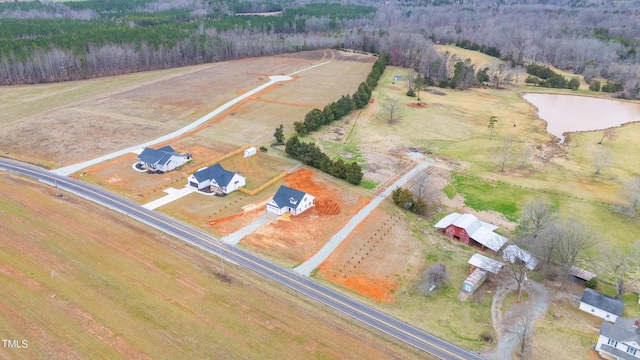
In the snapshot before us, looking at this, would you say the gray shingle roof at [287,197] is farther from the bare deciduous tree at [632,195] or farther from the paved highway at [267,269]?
the bare deciduous tree at [632,195]

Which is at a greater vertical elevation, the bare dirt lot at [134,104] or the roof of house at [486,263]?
the bare dirt lot at [134,104]

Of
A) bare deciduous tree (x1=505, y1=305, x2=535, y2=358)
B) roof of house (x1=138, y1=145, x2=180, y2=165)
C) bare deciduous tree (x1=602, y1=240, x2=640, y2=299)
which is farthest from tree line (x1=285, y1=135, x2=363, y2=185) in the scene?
bare deciduous tree (x1=602, y1=240, x2=640, y2=299)

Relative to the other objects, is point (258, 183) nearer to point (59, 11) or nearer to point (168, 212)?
point (168, 212)

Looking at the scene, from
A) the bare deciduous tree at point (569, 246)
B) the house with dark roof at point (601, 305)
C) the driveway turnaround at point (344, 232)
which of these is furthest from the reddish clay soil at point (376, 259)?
the house with dark roof at point (601, 305)

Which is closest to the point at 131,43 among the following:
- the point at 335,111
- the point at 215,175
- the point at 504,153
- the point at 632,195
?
the point at 335,111

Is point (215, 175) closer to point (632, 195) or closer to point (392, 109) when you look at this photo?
point (392, 109)

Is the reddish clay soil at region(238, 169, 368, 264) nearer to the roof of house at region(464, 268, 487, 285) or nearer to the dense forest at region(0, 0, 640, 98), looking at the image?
the roof of house at region(464, 268, 487, 285)

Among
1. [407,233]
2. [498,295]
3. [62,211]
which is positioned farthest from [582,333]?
[62,211]
